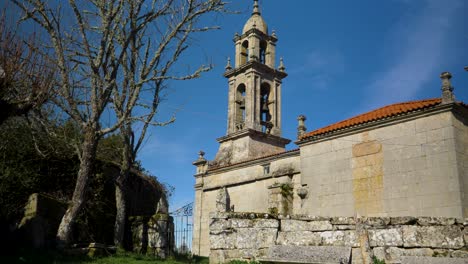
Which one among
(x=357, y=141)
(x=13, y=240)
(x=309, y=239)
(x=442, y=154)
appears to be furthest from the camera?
(x=357, y=141)

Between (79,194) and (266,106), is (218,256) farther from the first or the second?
(266,106)

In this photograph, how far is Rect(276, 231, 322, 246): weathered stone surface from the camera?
245 inches

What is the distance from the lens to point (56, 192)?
509 inches

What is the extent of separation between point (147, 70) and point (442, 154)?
9225mm

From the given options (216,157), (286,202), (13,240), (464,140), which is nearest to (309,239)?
(13,240)

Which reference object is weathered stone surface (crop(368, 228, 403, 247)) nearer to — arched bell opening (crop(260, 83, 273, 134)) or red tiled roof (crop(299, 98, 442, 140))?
red tiled roof (crop(299, 98, 442, 140))

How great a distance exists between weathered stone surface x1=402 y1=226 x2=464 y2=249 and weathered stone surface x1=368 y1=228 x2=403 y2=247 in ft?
0.25

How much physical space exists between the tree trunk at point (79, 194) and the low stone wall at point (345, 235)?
4.96 metres

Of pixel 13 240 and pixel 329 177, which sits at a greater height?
pixel 329 177

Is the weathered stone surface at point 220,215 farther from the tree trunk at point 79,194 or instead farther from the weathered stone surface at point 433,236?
the tree trunk at point 79,194

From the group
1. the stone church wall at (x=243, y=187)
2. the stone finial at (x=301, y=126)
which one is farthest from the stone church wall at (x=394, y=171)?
the stone church wall at (x=243, y=187)

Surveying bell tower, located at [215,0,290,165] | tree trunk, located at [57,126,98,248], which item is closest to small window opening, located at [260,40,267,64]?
bell tower, located at [215,0,290,165]

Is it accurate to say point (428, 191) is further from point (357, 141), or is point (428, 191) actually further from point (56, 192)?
point (56, 192)

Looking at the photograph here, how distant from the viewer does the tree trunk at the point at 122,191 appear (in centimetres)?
1247
